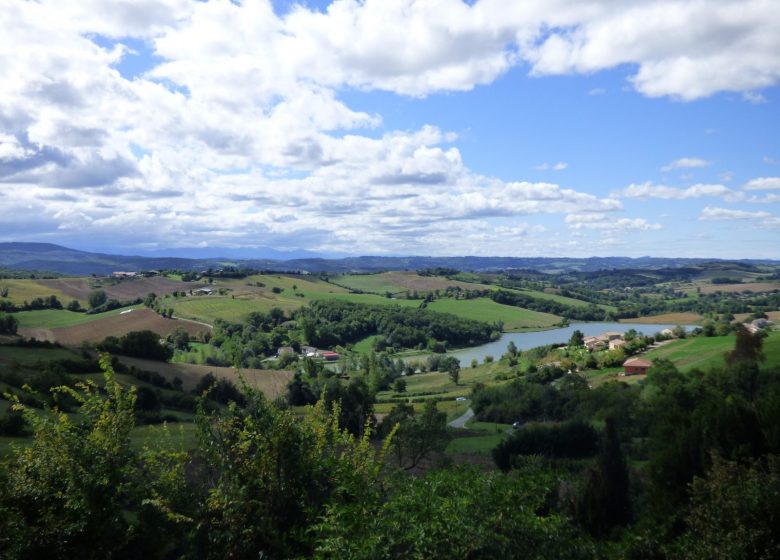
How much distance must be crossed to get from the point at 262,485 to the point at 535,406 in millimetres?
47427

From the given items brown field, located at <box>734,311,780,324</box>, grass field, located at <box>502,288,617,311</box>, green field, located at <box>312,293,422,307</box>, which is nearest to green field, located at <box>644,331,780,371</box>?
brown field, located at <box>734,311,780,324</box>

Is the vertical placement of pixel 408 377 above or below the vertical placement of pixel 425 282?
below

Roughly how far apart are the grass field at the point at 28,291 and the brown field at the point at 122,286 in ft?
4.64

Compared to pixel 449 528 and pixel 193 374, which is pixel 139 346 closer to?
pixel 193 374

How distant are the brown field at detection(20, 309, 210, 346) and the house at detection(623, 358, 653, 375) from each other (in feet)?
188

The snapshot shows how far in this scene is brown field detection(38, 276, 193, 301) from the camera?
101 metres

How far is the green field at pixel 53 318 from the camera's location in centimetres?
7218

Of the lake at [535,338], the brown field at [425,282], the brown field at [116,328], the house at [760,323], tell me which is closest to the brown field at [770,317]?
the house at [760,323]

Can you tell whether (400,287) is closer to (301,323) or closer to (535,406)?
(301,323)

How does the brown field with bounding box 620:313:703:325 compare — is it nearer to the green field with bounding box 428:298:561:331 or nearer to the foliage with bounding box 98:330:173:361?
the green field with bounding box 428:298:561:331

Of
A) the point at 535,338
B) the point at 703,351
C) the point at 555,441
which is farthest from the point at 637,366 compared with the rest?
the point at 535,338

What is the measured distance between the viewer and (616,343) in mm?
73812

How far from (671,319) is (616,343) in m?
46.9

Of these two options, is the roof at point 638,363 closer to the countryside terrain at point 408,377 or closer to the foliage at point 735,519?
the countryside terrain at point 408,377
